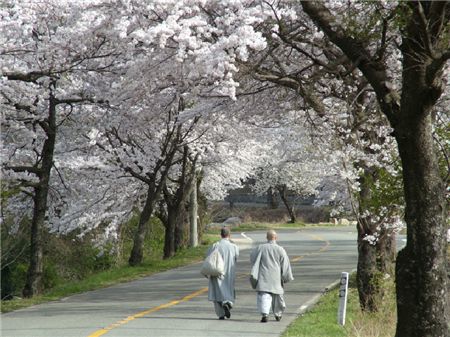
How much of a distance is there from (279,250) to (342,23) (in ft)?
17.6

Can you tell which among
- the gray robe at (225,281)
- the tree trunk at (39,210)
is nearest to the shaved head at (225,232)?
the gray robe at (225,281)

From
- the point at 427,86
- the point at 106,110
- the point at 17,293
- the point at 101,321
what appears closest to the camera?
the point at 427,86

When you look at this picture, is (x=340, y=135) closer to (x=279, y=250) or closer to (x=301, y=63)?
(x=301, y=63)

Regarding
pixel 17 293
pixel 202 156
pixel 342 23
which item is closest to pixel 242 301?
pixel 342 23

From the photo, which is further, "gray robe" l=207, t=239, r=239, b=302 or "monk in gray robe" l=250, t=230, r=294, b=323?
"gray robe" l=207, t=239, r=239, b=302

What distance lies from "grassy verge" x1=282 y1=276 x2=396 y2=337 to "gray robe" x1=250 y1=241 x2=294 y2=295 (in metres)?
0.74

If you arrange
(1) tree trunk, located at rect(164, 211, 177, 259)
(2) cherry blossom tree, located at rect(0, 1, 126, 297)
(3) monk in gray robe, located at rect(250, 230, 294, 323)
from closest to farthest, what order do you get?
(3) monk in gray robe, located at rect(250, 230, 294, 323) < (2) cherry blossom tree, located at rect(0, 1, 126, 297) < (1) tree trunk, located at rect(164, 211, 177, 259)

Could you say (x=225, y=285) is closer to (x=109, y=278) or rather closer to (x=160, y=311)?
(x=160, y=311)

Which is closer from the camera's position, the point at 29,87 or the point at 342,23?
the point at 342,23

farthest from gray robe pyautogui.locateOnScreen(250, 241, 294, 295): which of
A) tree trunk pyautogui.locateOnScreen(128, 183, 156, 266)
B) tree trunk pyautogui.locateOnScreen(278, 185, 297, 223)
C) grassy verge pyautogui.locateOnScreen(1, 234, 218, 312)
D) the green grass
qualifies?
tree trunk pyautogui.locateOnScreen(278, 185, 297, 223)

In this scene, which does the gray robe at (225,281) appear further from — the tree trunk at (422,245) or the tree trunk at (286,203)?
the tree trunk at (286,203)

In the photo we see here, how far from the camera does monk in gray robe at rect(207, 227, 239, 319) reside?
46.1 ft

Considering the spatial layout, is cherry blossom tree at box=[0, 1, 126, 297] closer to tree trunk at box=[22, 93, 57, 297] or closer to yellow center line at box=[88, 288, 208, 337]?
tree trunk at box=[22, 93, 57, 297]

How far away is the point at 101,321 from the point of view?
45.0 feet
